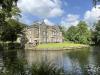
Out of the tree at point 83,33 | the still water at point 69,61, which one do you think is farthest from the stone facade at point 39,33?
the still water at point 69,61

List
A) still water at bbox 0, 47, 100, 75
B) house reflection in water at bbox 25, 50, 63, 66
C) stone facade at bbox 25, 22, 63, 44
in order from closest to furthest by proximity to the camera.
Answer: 1. still water at bbox 0, 47, 100, 75
2. house reflection in water at bbox 25, 50, 63, 66
3. stone facade at bbox 25, 22, 63, 44

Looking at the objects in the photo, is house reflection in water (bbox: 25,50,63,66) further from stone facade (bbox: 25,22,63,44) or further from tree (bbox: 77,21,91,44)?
tree (bbox: 77,21,91,44)

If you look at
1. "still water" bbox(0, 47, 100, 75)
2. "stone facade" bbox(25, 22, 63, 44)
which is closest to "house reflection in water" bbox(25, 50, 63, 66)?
"still water" bbox(0, 47, 100, 75)

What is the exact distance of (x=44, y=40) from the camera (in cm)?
10581

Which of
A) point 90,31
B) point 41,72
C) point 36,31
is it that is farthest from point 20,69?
point 90,31

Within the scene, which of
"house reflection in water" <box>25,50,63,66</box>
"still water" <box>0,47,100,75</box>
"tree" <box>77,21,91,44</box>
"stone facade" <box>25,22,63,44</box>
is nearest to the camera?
"still water" <box>0,47,100,75</box>

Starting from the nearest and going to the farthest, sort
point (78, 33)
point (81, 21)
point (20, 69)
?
1. point (20, 69)
2. point (78, 33)
3. point (81, 21)

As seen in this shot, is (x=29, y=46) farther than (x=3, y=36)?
Yes

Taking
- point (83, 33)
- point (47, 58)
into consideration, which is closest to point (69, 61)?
point (47, 58)

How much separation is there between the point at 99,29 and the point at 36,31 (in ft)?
87.1

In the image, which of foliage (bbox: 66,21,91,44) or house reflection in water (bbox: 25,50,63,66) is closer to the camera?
house reflection in water (bbox: 25,50,63,66)

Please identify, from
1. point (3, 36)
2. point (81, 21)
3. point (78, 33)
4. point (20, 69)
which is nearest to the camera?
point (20, 69)

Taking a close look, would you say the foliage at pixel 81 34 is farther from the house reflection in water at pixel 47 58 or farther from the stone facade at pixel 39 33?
the house reflection in water at pixel 47 58

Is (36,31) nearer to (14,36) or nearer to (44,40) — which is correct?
(44,40)
